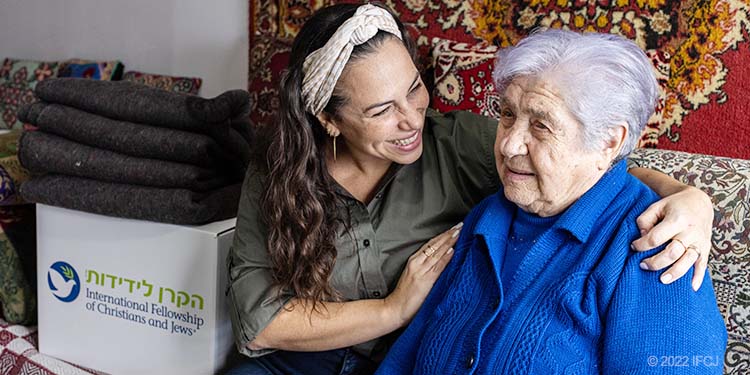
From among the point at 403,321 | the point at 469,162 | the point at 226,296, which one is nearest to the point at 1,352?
the point at 226,296

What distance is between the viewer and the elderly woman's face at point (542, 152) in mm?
1145

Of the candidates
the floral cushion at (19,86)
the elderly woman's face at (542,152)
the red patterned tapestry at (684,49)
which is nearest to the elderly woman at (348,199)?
the elderly woman's face at (542,152)

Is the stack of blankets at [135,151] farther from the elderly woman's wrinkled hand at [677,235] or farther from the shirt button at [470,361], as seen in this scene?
the elderly woman's wrinkled hand at [677,235]

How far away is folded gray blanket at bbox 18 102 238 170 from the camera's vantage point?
1.75 m

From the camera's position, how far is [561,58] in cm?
Answer: 115

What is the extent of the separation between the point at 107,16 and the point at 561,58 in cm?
220

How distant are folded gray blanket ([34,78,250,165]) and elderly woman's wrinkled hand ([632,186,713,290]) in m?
1.04

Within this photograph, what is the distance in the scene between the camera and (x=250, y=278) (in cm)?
157

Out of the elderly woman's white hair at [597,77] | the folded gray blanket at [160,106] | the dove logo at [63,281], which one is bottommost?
the dove logo at [63,281]

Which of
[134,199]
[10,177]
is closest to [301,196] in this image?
[134,199]

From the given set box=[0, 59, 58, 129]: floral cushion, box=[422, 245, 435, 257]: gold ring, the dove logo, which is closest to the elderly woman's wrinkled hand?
box=[422, 245, 435, 257]: gold ring

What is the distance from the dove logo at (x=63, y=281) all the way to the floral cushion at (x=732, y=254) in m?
1.56

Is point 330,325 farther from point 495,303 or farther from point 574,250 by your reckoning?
point 574,250

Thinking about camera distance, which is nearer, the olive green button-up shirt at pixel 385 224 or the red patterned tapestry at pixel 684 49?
the olive green button-up shirt at pixel 385 224
